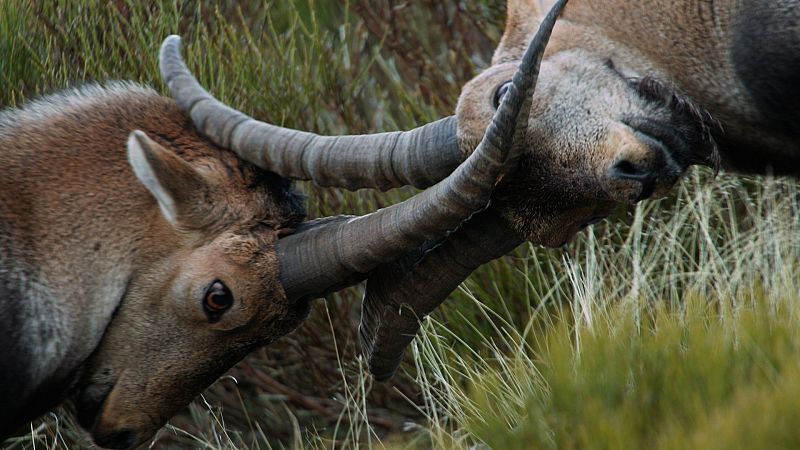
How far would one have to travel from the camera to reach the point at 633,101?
504 centimetres

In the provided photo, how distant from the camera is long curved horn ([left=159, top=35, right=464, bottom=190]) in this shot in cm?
502

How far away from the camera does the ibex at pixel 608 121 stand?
497 centimetres

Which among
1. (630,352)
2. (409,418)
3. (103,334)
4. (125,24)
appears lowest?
(409,418)

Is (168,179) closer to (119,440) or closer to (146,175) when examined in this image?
(146,175)

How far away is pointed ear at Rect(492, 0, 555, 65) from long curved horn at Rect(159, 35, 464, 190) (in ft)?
1.68

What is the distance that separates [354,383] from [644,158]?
3.30 m

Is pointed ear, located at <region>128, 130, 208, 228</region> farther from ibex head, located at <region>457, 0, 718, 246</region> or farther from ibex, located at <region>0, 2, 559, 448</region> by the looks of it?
ibex head, located at <region>457, 0, 718, 246</region>

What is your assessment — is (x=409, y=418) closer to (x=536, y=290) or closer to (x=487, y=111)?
(x=536, y=290)

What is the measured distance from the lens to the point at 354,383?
25.3 feet

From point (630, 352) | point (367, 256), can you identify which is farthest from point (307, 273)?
point (630, 352)

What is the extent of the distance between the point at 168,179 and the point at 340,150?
Result: 0.70 meters

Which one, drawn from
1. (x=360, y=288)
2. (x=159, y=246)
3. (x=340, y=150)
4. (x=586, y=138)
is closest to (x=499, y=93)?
(x=586, y=138)

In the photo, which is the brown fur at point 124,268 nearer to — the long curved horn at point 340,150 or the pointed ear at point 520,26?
the long curved horn at point 340,150

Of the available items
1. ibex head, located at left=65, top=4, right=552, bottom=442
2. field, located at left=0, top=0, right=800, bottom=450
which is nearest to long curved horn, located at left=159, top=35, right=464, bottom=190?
ibex head, located at left=65, top=4, right=552, bottom=442
